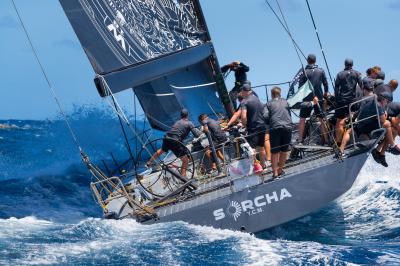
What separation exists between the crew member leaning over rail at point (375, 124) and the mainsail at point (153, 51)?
12.1 feet

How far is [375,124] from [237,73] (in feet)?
14.3

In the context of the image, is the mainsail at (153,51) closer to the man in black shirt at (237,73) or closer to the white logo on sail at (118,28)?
the white logo on sail at (118,28)

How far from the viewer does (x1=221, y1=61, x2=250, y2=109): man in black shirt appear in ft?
49.1

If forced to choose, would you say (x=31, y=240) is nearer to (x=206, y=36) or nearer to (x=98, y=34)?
(x=98, y=34)

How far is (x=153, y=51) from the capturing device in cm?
1274

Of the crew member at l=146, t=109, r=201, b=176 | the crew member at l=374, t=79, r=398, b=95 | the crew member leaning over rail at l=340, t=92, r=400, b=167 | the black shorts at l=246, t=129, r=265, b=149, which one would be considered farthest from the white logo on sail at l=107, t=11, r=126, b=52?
the crew member at l=374, t=79, r=398, b=95

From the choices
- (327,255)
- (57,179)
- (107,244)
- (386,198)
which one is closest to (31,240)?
(107,244)

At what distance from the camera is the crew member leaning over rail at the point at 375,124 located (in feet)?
37.0

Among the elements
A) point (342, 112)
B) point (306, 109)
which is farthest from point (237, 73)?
point (342, 112)

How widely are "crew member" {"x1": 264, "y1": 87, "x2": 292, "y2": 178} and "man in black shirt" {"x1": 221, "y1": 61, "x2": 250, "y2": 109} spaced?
165 inches

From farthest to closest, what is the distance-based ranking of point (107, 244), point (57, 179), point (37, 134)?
point (37, 134) < point (57, 179) < point (107, 244)

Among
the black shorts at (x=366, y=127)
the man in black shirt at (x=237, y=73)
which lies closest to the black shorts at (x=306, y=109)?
the black shorts at (x=366, y=127)

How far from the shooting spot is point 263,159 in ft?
37.6

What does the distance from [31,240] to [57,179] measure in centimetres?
896
